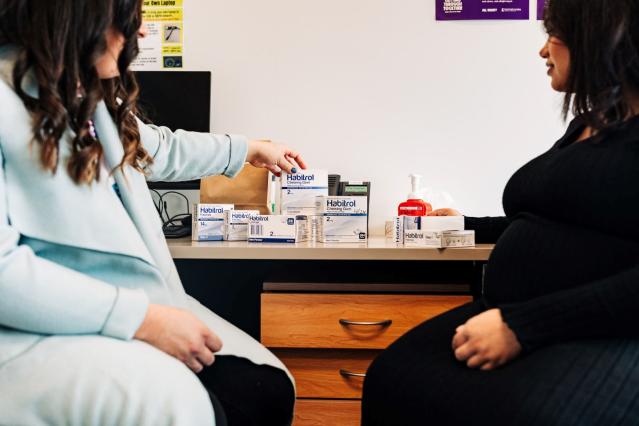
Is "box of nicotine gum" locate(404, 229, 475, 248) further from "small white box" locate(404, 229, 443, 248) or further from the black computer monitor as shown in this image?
the black computer monitor

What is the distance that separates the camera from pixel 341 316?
152 cm

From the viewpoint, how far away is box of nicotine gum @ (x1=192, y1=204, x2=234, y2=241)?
1636 millimetres

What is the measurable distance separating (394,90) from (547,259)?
1.17 meters

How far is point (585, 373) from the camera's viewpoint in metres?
0.84

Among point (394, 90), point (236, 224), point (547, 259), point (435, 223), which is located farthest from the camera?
point (394, 90)

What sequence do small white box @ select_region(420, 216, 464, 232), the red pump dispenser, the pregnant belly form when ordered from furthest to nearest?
the red pump dispenser < small white box @ select_region(420, 216, 464, 232) < the pregnant belly

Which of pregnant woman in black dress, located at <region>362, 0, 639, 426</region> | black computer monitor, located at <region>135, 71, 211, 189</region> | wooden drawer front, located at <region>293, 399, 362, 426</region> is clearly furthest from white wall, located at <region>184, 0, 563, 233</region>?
pregnant woman in black dress, located at <region>362, 0, 639, 426</region>

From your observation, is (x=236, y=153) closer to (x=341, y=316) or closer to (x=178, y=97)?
(x=341, y=316)

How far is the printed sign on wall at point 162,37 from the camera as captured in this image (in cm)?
209

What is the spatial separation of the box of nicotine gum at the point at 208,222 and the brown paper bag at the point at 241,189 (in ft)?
0.51

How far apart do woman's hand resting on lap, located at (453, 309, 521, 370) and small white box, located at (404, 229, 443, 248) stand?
51cm

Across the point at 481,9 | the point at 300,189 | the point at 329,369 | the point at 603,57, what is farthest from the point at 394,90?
the point at 603,57

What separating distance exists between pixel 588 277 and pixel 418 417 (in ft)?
1.03

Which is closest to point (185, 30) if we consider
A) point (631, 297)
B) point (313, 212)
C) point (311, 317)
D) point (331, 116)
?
point (331, 116)
